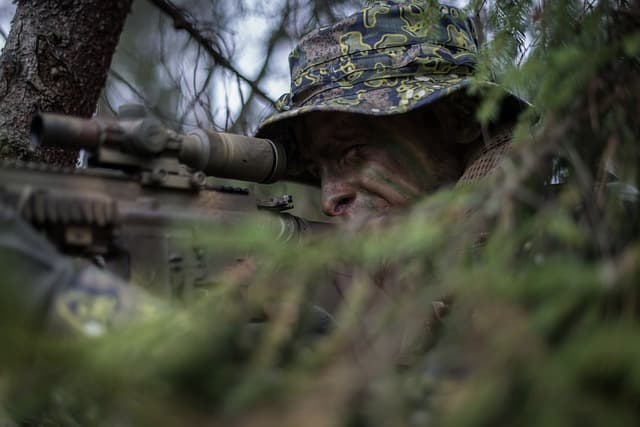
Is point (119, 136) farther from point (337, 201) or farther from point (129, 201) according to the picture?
point (337, 201)

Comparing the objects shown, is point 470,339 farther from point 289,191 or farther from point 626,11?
point 289,191

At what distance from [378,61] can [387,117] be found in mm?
166

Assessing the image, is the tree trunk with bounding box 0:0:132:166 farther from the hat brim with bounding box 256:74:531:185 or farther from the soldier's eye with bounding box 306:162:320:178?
the soldier's eye with bounding box 306:162:320:178

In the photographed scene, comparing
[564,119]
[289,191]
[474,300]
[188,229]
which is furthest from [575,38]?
[289,191]

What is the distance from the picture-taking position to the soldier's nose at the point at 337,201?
2184 mm

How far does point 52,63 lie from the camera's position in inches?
89.7

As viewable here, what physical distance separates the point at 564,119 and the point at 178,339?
589mm

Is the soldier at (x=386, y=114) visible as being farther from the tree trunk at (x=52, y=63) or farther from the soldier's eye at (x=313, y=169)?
the tree trunk at (x=52, y=63)

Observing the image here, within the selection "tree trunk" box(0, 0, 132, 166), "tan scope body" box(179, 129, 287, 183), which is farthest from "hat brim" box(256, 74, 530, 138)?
"tree trunk" box(0, 0, 132, 166)

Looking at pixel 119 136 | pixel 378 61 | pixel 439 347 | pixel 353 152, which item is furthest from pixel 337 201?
pixel 439 347

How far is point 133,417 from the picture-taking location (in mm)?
734

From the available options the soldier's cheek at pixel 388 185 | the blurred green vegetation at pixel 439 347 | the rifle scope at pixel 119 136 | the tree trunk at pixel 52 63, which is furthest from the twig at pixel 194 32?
the blurred green vegetation at pixel 439 347

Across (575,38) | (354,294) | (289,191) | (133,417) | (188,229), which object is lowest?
(133,417)

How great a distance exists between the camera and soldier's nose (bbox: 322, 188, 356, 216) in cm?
218
